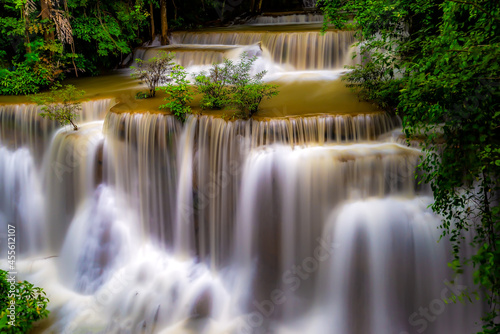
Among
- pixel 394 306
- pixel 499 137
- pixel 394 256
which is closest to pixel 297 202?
pixel 394 256

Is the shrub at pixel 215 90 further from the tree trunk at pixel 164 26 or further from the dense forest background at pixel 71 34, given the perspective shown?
the tree trunk at pixel 164 26

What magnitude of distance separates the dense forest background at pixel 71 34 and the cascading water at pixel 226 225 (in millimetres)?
2261

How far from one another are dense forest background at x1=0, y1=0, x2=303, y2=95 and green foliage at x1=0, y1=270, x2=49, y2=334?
567 centimetres

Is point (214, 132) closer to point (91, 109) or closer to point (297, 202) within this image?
point (297, 202)

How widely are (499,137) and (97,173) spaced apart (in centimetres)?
709

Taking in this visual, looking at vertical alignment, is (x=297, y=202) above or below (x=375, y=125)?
below

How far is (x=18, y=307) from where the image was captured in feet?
22.3

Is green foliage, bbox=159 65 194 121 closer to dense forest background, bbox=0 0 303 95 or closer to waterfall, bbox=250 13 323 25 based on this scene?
dense forest background, bbox=0 0 303 95

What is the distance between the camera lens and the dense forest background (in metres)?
10.8

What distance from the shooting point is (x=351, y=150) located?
22.9 feet

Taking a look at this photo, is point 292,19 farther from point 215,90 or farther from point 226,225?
point 226,225

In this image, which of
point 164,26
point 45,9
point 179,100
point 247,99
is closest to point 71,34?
point 45,9

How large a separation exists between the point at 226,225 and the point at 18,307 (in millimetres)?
3632

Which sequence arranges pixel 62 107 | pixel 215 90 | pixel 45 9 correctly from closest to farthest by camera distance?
pixel 215 90 → pixel 62 107 → pixel 45 9
